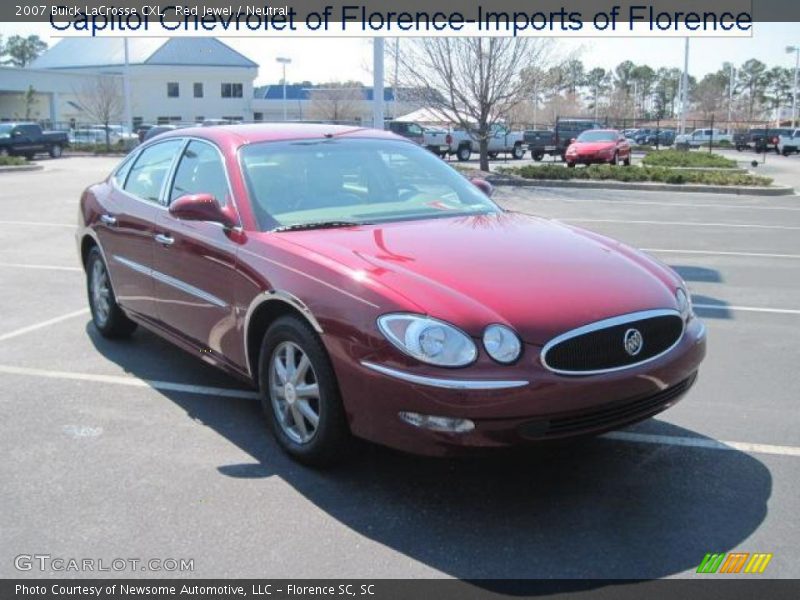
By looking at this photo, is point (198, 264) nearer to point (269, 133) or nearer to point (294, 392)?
point (269, 133)

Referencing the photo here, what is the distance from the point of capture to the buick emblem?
3611 mm

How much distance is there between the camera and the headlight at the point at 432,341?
3.38 metres

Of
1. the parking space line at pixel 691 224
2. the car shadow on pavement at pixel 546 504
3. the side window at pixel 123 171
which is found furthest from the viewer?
the parking space line at pixel 691 224

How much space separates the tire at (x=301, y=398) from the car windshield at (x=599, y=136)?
27294mm

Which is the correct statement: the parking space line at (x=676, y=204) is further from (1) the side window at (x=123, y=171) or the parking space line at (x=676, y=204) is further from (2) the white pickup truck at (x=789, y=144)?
(2) the white pickup truck at (x=789, y=144)

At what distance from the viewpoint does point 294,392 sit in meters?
4.03

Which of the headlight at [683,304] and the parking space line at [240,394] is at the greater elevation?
the headlight at [683,304]

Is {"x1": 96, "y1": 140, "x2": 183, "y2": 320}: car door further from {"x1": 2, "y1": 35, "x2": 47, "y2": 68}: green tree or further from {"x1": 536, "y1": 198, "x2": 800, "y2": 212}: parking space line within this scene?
{"x1": 2, "y1": 35, "x2": 47, "y2": 68}: green tree

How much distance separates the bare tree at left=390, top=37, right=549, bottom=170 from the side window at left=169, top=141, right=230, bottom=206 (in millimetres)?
19226

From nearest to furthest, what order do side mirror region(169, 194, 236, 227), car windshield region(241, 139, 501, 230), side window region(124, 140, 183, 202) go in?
side mirror region(169, 194, 236, 227) < car windshield region(241, 139, 501, 230) < side window region(124, 140, 183, 202)

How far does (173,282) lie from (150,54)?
77.9 metres

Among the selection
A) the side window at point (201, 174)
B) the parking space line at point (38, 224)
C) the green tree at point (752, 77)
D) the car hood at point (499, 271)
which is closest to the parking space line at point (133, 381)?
the side window at point (201, 174)

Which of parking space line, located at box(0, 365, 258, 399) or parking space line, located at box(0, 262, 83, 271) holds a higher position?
parking space line, located at box(0, 262, 83, 271)

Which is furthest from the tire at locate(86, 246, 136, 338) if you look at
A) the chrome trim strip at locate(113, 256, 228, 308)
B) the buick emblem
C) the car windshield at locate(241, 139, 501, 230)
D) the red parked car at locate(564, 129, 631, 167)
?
the red parked car at locate(564, 129, 631, 167)
